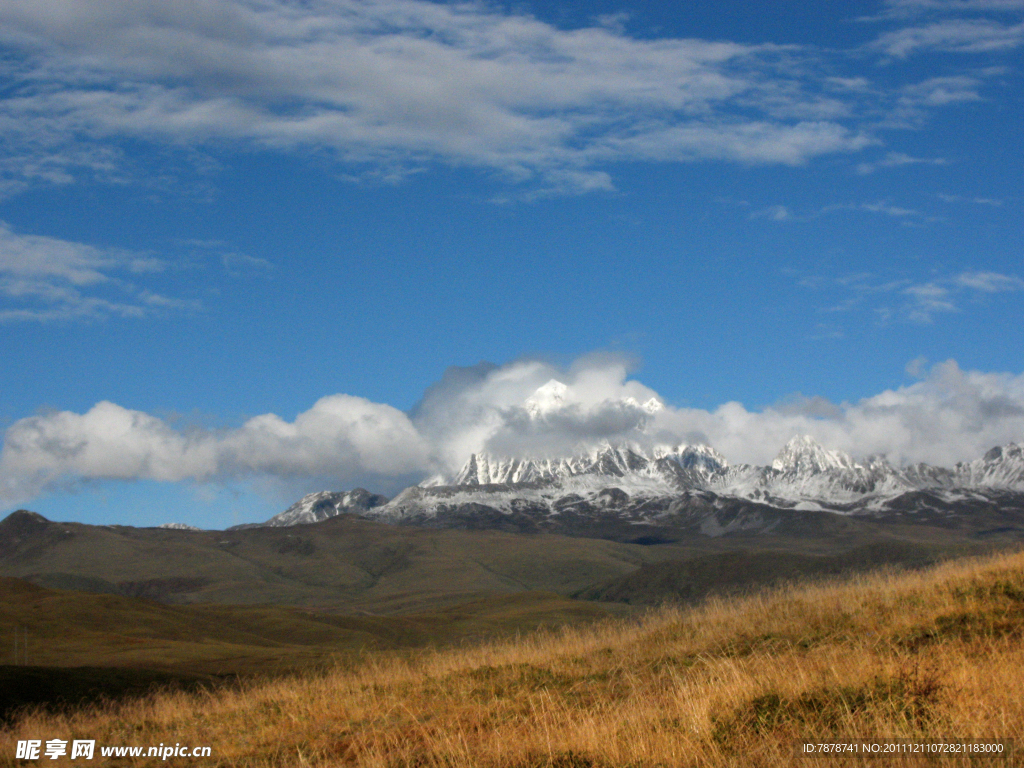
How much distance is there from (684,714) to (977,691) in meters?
2.41

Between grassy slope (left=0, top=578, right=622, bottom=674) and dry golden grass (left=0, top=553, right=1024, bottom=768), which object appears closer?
dry golden grass (left=0, top=553, right=1024, bottom=768)

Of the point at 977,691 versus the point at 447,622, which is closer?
the point at 977,691

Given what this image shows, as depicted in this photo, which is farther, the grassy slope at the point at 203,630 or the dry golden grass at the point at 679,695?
the grassy slope at the point at 203,630

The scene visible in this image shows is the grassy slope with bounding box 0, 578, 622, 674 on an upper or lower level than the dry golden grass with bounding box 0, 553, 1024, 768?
lower

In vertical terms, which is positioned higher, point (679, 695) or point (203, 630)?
point (679, 695)

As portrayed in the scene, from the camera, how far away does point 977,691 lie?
7262mm

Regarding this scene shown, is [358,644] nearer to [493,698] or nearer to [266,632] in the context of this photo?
[266,632]

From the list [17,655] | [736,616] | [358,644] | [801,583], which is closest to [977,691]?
[736,616]

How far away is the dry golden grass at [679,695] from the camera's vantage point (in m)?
7.10

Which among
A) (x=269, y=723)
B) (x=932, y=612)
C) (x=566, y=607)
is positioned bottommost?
(x=566, y=607)

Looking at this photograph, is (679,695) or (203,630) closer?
(679,695)

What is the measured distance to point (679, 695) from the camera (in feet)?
29.0

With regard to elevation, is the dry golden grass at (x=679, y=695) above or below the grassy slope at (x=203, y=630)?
above

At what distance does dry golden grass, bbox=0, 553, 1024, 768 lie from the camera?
7102 mm
